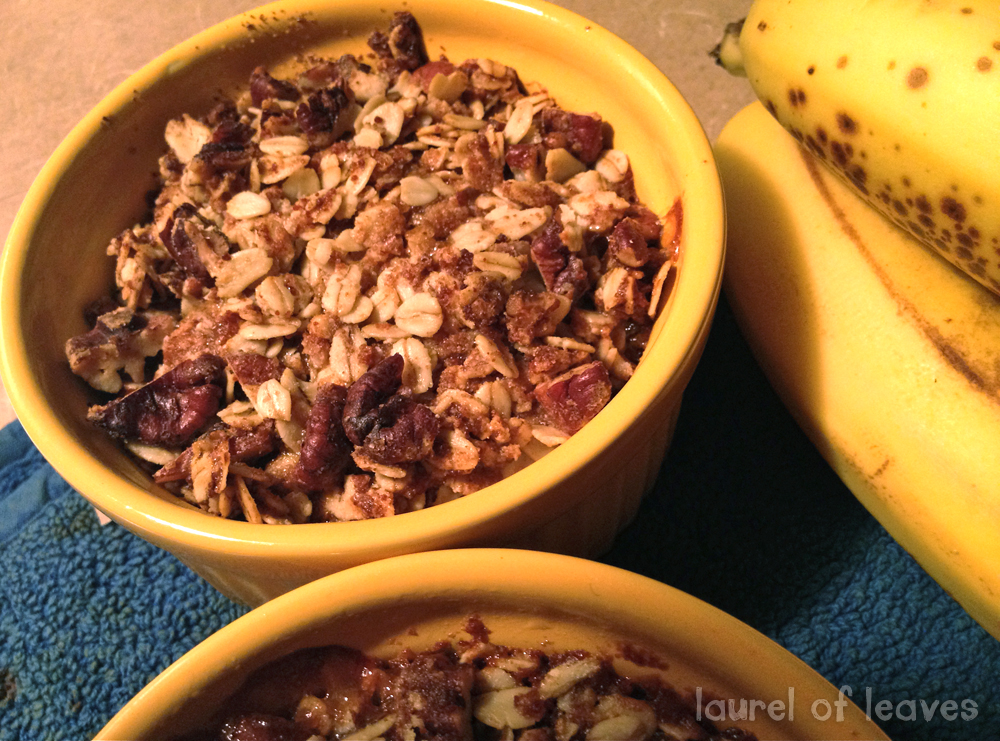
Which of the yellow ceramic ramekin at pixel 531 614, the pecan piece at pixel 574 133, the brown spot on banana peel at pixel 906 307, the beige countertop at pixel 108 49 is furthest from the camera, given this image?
the beige countertop at pixel 108 49

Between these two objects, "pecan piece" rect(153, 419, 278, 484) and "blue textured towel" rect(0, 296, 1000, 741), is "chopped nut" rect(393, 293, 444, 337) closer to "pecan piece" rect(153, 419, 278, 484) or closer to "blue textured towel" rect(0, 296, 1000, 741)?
"pecan piece" rect(153, 419, 278, 484)

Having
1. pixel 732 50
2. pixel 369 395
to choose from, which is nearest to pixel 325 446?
pixel 369 395

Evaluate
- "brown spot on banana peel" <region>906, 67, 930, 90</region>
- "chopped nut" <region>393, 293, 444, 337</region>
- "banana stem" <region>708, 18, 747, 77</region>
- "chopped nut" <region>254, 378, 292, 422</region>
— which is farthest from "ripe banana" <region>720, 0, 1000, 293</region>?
"chopped nut" <region>254, 378, 292, 422</region>

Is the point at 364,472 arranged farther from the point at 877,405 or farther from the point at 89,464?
the point at 877,405

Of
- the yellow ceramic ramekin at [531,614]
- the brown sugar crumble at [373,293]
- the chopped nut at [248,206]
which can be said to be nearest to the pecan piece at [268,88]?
the brown sugar crumble at [373,293]

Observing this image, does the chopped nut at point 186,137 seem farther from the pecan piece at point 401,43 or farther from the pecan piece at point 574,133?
the pecan piece at point 574,133

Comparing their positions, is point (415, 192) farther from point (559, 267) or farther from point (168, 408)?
point (168, 408)
